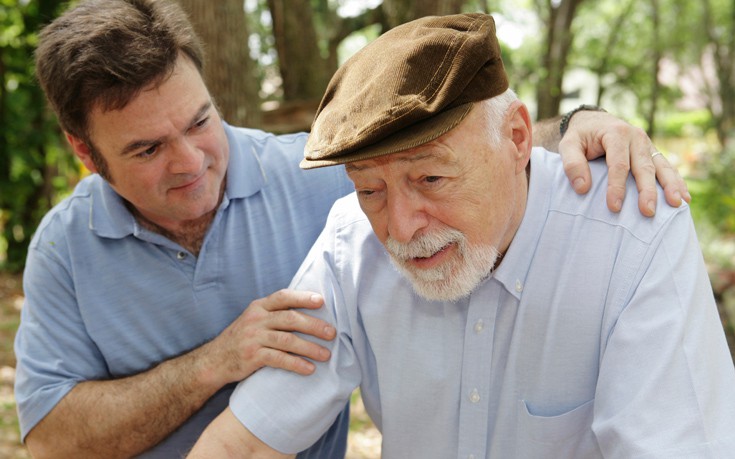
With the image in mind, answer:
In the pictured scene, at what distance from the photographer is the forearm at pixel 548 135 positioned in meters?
2.34

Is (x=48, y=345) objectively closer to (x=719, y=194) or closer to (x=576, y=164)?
(x=576, y=164)

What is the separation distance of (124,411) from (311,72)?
18.4ft

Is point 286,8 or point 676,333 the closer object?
point 676,333

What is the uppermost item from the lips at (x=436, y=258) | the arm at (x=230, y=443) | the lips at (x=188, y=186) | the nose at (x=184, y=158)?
the nose at (x=184, y=158)

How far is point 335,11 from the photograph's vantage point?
9.15 metres

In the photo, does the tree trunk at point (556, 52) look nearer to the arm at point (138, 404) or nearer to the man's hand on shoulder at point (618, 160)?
the man's hand on shoulder at point (618, 160)

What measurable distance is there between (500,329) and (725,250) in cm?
871

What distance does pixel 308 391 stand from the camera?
6.52 feet

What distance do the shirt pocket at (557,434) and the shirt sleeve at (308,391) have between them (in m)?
0.47

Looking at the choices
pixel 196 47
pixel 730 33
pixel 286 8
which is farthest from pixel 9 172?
pixel 730 33

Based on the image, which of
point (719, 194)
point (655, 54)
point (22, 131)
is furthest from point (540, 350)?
point (655, 54)

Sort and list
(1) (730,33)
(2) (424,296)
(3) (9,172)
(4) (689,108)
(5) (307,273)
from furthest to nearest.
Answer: (4) (689,108) < (1) (730,33) < (3) (9,172) < (5) (307,273) < (2) (424,296)

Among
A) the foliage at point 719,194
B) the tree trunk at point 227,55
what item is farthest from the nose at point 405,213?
the foliage at point 719,194

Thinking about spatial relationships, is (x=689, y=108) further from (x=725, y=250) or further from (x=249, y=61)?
(x=249, y=61)
